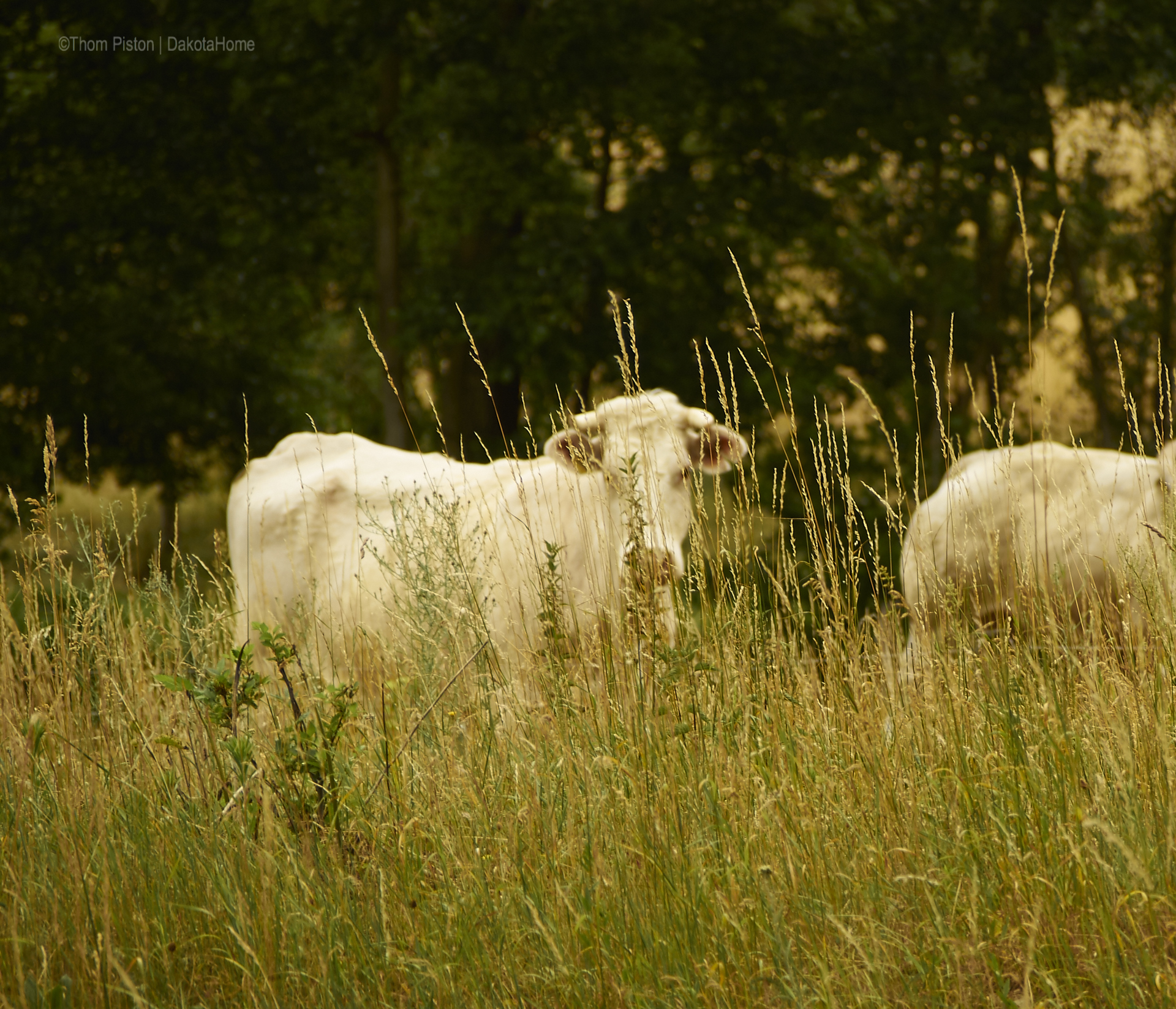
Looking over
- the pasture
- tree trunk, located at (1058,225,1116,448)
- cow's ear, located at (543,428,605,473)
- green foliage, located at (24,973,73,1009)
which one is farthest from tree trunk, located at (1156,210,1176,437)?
green foliage, located at (24,973,73,1009)

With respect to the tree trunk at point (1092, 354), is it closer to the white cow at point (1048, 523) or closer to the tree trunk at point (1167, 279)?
the tree trunk at point (1167, 279)

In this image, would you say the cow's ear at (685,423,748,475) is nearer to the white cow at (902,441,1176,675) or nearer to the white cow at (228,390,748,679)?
the white cow at (228,390,748,679)

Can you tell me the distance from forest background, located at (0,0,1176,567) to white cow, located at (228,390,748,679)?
4.53 meters

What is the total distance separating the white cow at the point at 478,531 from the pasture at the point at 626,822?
0.15m

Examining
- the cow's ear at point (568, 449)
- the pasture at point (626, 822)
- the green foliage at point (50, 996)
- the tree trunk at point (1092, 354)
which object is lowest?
the green foliage at point (50, 996)

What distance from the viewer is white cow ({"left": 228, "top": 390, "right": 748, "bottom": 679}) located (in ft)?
10.7

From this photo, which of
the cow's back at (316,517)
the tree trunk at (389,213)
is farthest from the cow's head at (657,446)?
the tree trunk at (389,213)

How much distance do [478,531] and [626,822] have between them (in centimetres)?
209

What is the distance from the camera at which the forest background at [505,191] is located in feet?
33.7

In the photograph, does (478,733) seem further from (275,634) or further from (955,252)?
(955,252)

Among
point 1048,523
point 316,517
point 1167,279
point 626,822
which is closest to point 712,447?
point 1048,523

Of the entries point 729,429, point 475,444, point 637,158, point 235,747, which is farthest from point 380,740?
point 637,158

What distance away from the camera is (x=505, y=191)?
10836 millimetres

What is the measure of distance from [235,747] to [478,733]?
678 millimetres
